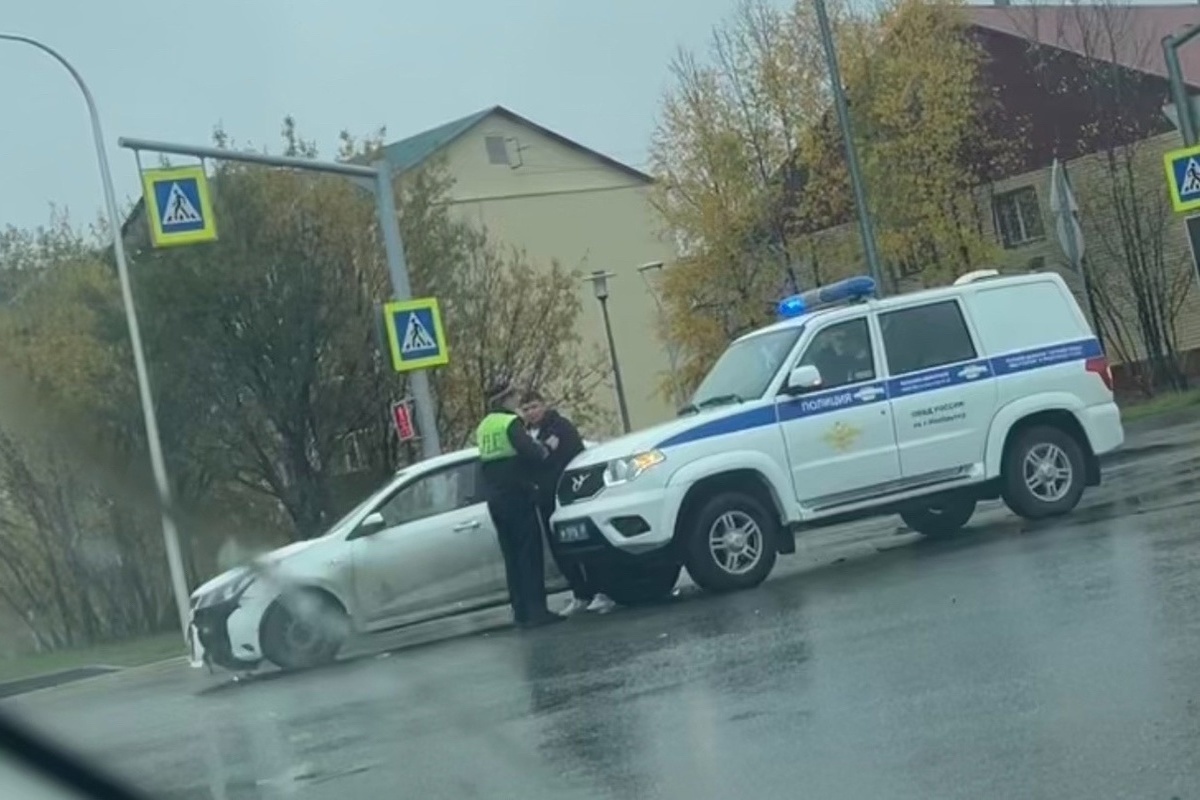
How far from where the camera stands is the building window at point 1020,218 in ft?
155

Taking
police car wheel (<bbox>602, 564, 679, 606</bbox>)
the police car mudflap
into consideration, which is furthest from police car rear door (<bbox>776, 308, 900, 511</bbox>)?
the police car mudflap

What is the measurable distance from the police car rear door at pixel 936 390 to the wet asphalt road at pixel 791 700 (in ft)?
2.04

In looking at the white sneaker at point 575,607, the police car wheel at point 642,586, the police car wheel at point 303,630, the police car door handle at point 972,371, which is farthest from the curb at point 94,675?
the police car door handle at point 972,371

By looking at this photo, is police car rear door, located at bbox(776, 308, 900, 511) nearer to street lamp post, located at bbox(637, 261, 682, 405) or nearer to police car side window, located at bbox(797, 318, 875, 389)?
police car side window, located at bbox(797, 318, 875, 389)

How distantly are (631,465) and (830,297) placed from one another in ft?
7.82

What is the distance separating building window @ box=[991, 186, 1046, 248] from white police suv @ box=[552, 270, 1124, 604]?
33155 millimetres

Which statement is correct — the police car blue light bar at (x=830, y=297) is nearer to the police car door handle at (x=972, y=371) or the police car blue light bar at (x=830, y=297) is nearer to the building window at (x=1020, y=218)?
the police car door handle at (x=972, y=371)

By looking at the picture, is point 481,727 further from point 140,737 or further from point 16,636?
point 16,636

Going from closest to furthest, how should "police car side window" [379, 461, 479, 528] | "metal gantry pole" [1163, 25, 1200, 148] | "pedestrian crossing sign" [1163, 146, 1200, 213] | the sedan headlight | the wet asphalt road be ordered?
the wet asphalt road, the sedan headlight, "police car side window" [379, 461, 479, 528], "pedestrian crossing sign" [1163, 146, 1200, 213], "metal gantry pole" [1163, 25, 1200, 148]

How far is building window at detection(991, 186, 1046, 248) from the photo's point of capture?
1860 inches

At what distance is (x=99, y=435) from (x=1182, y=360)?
1323 inches

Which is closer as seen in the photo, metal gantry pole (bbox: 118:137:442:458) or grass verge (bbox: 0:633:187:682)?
grass verge (bbox: 0:633:187:682)

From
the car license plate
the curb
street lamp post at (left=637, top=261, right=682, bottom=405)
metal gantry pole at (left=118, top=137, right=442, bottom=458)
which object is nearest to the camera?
the car license plate

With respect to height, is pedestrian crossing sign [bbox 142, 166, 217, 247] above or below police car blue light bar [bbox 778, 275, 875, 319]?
above
